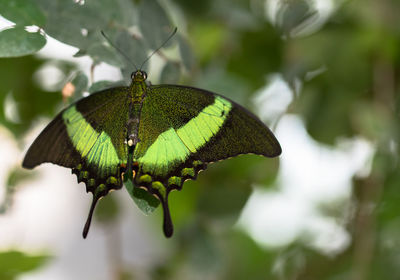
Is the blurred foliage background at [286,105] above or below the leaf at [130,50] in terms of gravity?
below

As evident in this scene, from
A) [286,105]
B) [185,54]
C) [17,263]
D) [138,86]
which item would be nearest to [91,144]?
[138,86]

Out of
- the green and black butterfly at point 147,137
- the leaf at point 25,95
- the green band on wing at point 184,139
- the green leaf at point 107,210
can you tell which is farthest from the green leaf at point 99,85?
the green leaf at point 107,210

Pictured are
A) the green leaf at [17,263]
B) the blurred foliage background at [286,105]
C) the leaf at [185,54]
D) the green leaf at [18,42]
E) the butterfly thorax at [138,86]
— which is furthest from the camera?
the blurred foliage background at [286,105]

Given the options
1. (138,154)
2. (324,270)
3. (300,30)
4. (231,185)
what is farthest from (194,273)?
(300,30)

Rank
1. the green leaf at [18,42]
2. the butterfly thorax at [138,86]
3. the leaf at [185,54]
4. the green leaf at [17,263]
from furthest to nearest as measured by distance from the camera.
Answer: the green leaf at [17,263] → the leaf at [185,54] → the butterfly thorax at [138,86] → the green leaf at [18,42]

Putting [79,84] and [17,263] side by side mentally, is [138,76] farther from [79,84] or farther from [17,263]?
[17,263]

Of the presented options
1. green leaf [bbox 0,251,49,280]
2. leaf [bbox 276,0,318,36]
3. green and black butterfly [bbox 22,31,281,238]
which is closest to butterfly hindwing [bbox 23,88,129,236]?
green and black butterfly [bbox 22,31,281,238]

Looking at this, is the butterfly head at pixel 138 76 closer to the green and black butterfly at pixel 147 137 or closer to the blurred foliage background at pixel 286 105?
the green and black butterfly at pixel 147 137
